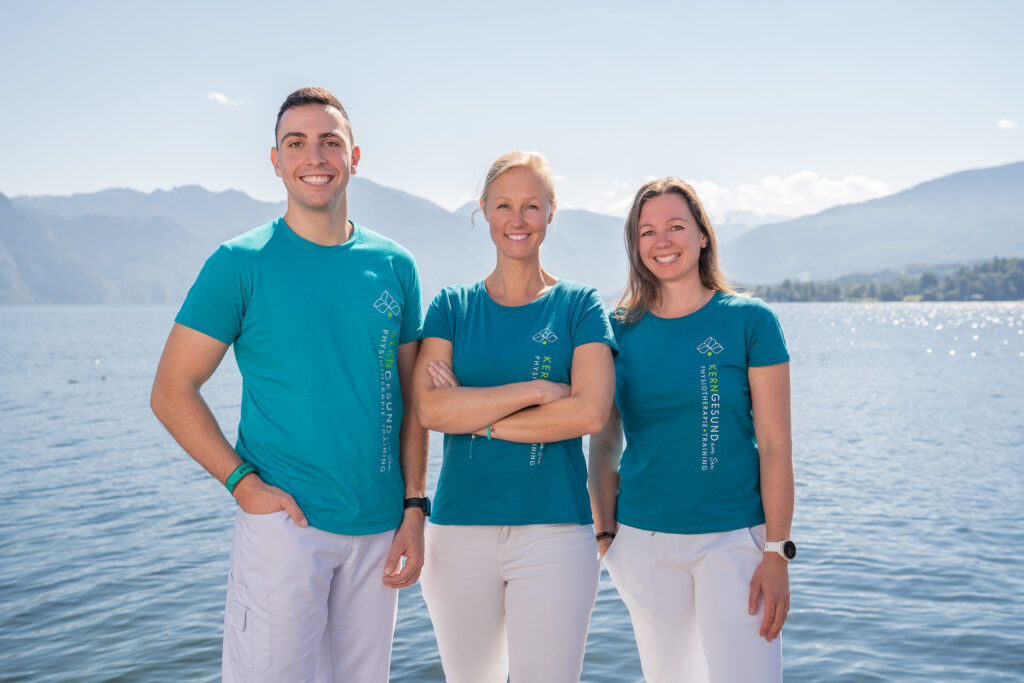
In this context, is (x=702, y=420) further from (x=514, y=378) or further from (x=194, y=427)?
(x=194, y=427)

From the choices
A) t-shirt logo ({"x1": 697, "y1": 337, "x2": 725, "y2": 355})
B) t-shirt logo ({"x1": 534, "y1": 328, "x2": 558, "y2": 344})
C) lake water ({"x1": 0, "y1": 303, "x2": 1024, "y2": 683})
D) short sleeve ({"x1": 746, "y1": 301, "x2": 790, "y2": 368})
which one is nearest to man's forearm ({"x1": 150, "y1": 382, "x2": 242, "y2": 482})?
t-shirt logo ({"x1": 534, "y1": 328, "x2": 558, "y2": 344})

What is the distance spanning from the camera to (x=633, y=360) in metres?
4.16

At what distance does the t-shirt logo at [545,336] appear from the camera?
3926mm

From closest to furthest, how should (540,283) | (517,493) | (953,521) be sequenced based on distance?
(517,493) → (540,283) → (953,521)

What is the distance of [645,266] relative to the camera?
4344 mm

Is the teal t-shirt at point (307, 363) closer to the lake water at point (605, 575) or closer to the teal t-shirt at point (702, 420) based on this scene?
the teal t-shirt at point (702, 420)

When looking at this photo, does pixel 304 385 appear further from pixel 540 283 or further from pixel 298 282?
pixel 540 283

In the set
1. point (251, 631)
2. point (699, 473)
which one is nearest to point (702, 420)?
point (699, 473)

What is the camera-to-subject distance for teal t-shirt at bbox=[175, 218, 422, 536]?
3.56 meters

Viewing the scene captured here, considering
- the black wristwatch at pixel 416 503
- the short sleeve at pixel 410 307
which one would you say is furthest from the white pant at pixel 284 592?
the short sleeve at pixel 410 307

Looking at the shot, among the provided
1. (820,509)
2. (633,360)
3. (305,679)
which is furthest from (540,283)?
(820,509)

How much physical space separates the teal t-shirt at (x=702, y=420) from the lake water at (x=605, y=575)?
5.07m

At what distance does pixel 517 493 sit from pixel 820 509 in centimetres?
1347

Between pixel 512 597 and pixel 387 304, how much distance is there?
5.23 feet
